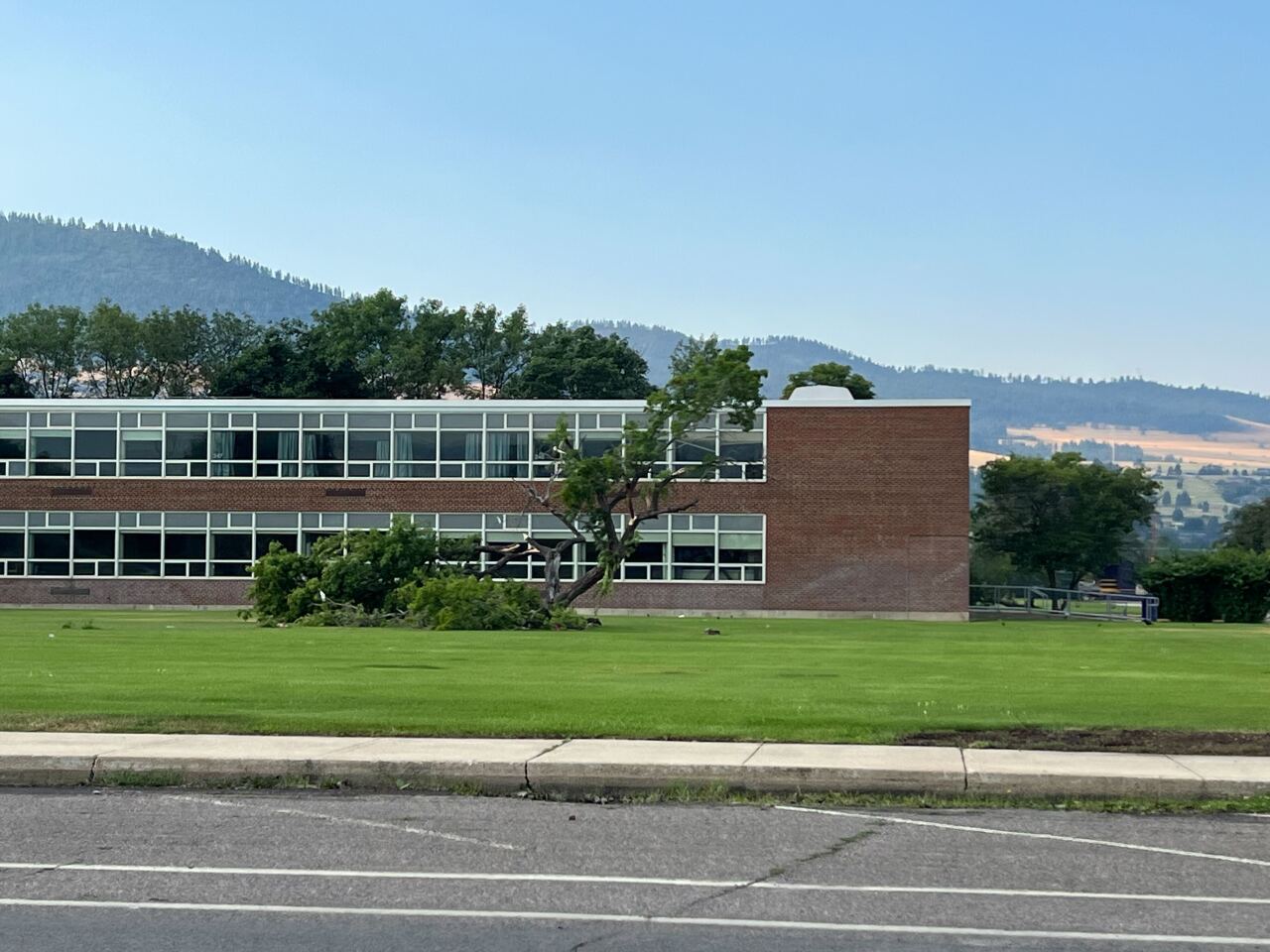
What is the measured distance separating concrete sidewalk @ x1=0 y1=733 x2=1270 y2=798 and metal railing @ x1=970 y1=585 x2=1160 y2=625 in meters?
48.4

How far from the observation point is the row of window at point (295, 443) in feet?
207

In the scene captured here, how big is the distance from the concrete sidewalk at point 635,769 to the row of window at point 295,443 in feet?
159

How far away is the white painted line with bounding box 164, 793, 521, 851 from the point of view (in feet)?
35.6

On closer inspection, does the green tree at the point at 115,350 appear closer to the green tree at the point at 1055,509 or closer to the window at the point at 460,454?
the green tree at the point at 1055,509

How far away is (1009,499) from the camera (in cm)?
10506

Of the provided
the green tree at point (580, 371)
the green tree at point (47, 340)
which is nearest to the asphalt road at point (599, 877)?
the green tree at point (580, 371)

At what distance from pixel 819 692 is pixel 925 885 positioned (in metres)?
10.4

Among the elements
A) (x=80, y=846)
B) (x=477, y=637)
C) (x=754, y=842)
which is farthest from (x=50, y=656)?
(x=754, y=842)

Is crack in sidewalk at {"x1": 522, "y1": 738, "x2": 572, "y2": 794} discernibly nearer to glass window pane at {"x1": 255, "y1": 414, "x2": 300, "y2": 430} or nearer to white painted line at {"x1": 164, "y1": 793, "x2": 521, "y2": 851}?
white painted line at {"x1": 164, "y1": 793, "x2": 521, "y2": 851}

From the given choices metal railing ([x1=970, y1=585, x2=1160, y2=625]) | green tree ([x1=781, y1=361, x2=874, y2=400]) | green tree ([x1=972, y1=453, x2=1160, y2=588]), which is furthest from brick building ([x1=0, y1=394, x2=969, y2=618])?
green tree ([x1=972, y1=453, x2=1160, y2=588])

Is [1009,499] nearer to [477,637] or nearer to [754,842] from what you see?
[477,637]

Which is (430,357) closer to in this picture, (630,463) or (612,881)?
(630,463)

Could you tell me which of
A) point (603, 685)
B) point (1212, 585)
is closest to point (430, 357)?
point (1212, 585)

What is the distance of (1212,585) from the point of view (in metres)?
66.9
